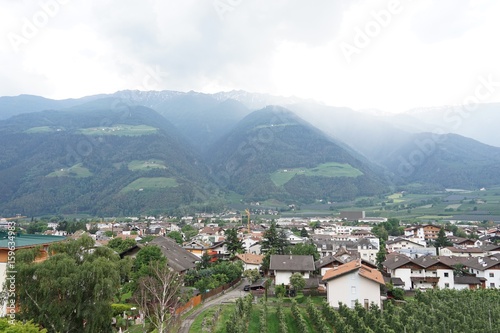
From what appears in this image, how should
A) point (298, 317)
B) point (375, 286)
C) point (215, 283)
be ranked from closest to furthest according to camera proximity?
point (298, 317)
point (375, 286)
point (215, 283)

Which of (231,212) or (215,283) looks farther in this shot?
(231,212)

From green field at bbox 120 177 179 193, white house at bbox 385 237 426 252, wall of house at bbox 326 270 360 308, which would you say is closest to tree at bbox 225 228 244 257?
wall of house at bbox 326 270 360 308

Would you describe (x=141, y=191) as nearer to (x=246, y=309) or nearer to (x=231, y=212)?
(x=231, y=212)

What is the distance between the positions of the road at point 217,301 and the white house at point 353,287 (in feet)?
28.8

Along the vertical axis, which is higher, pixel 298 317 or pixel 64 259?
pixel 64 259

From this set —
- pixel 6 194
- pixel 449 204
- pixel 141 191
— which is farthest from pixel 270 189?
pixel 6 194

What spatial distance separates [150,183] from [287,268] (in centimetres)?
14588

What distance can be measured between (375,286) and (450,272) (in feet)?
51.1

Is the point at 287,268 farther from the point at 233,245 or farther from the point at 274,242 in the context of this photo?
the point at 233,245

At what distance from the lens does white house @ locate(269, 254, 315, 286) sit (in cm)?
4134

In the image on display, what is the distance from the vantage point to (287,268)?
41500 mm

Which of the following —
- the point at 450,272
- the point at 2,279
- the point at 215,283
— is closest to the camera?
the point at 2,279

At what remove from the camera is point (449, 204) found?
159125 mm

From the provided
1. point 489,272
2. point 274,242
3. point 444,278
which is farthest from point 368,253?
point 444,278
